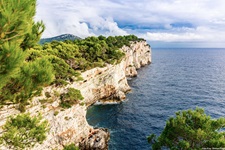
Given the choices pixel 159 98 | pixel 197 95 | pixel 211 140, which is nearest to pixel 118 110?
pixel 159 98

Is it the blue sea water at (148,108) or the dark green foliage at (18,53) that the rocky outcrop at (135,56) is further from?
the dark green foliage at (18,53)

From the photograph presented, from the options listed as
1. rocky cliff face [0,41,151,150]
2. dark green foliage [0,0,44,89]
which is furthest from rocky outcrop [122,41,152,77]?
dark green foliage [0,0,44,89]

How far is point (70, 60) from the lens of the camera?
45312 mm

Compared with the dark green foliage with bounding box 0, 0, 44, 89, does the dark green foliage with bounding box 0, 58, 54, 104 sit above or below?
below

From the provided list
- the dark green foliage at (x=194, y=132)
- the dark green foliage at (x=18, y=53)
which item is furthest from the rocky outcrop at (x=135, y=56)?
the dark green foliage at (x=18, y=53)

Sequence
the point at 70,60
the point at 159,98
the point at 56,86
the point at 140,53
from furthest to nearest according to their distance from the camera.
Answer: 1. the point at 140,53
2. the point at 159,98
3. the point at 70,60
4. the point at 56,86

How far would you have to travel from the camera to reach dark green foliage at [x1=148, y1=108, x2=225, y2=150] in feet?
52.7

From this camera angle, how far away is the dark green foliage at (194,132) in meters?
16.1

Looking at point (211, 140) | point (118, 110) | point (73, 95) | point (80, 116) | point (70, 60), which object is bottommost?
point (118, 110)

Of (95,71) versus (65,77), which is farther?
(95,71)

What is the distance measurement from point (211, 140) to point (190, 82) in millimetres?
68435

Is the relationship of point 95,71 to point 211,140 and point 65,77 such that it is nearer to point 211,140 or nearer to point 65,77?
point 65,77

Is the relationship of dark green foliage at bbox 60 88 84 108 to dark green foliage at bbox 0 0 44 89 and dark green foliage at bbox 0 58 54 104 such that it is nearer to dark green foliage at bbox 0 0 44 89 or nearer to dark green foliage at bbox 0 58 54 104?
dark green foliage at bbox 0 58 54 104

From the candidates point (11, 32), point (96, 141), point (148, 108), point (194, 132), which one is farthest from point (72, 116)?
point (11, 32)
